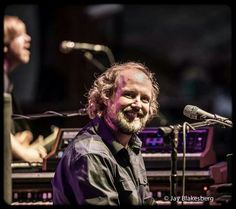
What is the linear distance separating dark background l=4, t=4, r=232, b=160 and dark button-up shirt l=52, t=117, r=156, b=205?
207 cm

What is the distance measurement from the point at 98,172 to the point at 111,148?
0.96 feet

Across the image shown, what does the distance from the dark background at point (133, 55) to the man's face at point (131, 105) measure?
2010mm

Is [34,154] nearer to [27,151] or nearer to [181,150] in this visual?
[27,151]

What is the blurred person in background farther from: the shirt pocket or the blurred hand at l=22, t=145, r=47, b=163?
the shirt pocket

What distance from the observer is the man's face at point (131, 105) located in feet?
14.2

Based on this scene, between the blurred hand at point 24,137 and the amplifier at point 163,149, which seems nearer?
the amplifier at point 163,149

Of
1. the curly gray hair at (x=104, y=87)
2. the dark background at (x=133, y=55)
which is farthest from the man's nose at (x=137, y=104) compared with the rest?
the dark background at (x=133, y=55)

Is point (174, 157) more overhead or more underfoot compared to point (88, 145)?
more underfoot

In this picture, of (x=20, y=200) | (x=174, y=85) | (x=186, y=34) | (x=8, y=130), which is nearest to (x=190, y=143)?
(x=20, y=200)

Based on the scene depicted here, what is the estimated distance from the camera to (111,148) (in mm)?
4238

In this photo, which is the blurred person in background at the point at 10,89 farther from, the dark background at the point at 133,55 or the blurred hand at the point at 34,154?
the dark background at the point at 133,55

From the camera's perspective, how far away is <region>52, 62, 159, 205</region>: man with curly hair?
3.98 metres

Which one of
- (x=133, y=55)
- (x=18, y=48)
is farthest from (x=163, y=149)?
(x=133, y=55)

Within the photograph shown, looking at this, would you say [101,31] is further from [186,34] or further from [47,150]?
[47,150]
